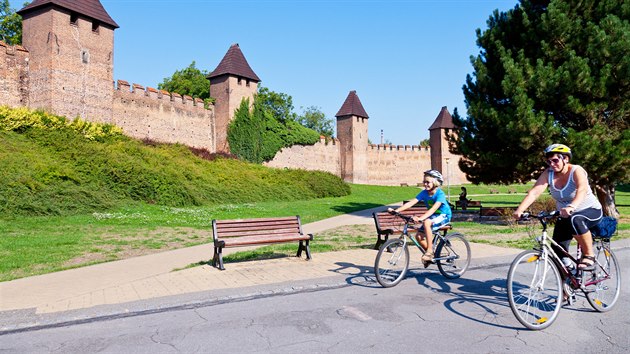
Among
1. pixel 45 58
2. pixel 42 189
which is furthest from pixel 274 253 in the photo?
pixel 45 58

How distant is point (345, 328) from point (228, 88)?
36.4 metres

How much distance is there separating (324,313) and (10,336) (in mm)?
3216

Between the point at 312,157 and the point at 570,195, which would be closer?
the point at 570,195

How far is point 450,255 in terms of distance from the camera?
23.5 feet

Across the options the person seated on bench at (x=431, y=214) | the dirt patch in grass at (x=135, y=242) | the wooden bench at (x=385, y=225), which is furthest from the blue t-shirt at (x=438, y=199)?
the dirt patch in grass at (x=135, y=242)

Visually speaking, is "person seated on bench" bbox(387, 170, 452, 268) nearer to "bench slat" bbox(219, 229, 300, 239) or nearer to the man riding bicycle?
the man riding bicycle

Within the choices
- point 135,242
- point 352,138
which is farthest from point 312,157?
point 135,242

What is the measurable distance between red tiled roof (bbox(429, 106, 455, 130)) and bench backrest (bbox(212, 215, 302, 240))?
5407 centimetres

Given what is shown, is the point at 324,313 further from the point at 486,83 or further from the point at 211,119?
the point at 211,119

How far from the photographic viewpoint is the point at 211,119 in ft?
131

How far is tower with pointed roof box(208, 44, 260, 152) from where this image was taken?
1551 inches

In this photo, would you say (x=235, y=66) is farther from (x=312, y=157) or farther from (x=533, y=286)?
(x=533, y=286)

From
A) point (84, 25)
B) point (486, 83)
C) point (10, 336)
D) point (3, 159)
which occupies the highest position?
point (84, 25)

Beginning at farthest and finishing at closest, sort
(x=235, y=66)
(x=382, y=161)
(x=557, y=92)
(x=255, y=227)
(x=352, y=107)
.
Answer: (x=382, y=161) < (x=352, y=107) < (x=235, y=66) < (x=557, y=92) < (x=255, y=227)
